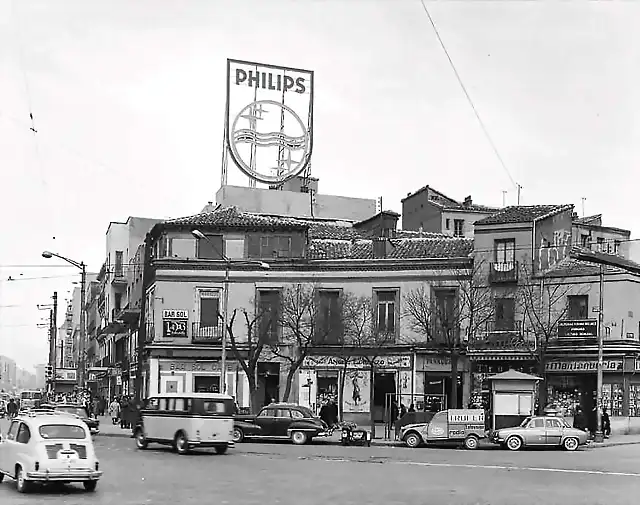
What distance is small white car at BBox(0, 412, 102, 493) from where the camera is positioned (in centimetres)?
2053

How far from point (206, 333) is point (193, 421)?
863 inches

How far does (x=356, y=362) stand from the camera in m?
55.4

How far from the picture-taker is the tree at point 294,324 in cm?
5384

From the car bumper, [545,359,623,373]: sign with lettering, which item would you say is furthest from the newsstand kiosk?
the car bumper

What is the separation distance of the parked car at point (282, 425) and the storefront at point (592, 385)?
14994mm

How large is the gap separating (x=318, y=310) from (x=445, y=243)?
8354 mm

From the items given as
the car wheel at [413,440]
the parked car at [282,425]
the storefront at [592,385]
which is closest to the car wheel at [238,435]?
the parked car at [282,425]

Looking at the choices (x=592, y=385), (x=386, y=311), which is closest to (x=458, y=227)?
(x=386, y=311)

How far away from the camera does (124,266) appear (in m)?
83.2

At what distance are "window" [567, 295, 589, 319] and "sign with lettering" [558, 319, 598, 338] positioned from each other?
1.08m

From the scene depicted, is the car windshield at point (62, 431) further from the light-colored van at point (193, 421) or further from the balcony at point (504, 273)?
the balcony at point (504, 273)

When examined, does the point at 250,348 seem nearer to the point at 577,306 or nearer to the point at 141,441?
the point at 141,441

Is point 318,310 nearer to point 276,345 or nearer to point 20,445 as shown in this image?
point 276,345

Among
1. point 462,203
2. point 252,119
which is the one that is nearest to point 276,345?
point 252,119
